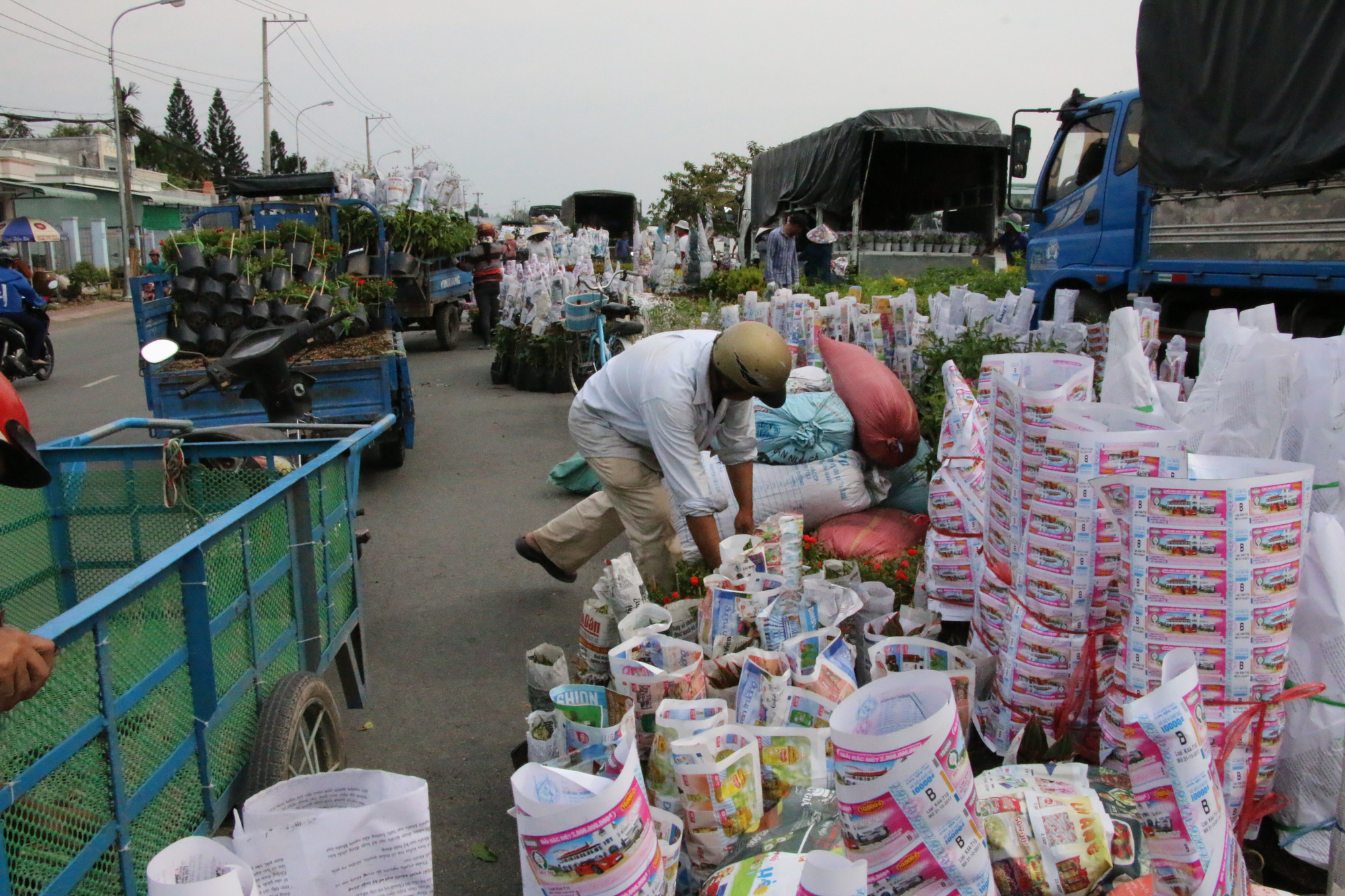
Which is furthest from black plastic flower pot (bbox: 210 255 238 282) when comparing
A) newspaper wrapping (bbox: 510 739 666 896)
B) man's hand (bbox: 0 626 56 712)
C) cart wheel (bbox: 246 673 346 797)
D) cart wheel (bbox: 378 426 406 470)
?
newspaper wrapping (bbox: 510 739 666 896)

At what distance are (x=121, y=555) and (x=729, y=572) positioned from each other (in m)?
2.03

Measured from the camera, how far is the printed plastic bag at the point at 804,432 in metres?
4.86

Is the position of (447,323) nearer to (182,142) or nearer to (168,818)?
→ (168,818)

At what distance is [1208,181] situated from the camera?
651 centimetres

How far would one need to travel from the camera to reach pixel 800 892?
1623 millimetres

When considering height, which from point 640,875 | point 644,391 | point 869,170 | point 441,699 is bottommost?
point 441,699

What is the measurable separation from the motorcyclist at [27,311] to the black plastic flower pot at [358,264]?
4.69 metres

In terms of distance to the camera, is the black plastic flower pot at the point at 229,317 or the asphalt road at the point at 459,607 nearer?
the asphalt road at the point at 459,607

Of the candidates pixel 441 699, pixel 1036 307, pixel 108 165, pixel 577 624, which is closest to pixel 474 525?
pixel 577 624

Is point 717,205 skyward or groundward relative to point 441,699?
skyward

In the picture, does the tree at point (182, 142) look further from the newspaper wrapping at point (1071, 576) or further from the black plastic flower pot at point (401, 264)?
the newspaper wrapping at point (1071, 576)

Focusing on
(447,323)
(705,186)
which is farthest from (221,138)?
(447,323)

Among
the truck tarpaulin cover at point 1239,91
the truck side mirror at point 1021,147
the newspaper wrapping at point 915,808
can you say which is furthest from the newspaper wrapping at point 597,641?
the truck side mirror at point 1021,147

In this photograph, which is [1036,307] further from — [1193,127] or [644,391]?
[644,391]
